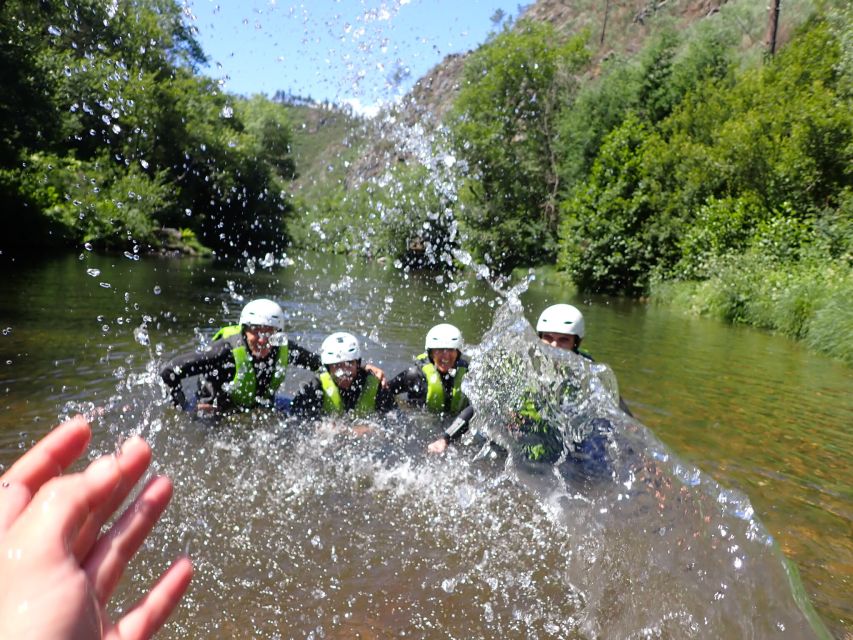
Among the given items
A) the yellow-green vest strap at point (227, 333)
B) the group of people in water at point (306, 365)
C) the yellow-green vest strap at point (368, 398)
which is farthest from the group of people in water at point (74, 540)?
the yellow-green vest strap at point (227, 333)

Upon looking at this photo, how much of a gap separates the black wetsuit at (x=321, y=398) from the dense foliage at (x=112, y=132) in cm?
1704

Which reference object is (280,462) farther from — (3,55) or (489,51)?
(489,51)

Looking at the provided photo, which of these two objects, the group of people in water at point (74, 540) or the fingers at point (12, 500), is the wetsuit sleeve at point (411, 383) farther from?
the fingers at point (12, 500)

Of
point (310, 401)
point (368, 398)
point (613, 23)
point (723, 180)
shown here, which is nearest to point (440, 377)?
point (368, 398)

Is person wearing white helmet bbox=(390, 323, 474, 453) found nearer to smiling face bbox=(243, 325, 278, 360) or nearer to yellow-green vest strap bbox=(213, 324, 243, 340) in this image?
smiling face bbox=(243, 325, 278, 360)

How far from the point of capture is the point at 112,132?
38.8 m

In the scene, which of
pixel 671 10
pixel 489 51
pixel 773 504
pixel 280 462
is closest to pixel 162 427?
pixel 280 462

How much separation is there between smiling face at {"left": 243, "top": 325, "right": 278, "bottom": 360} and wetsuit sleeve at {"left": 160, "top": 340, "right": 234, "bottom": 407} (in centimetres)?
25

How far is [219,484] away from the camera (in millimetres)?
5555

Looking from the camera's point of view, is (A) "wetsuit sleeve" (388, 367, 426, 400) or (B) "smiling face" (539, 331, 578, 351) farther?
(A) "wetsuit sleeve" (388, 367, 426, 400)

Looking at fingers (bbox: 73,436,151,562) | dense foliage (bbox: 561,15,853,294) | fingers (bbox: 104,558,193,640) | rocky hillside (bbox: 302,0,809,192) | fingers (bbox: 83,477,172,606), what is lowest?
dense foliage (bbox: 561,15,853,294)

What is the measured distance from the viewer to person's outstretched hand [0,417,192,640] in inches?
36.2

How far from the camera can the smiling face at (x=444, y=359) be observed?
7742 mm

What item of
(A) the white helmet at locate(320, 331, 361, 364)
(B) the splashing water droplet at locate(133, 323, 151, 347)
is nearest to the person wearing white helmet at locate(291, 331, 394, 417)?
(A) the white helmet at locate(320, 331, 361, 364)
